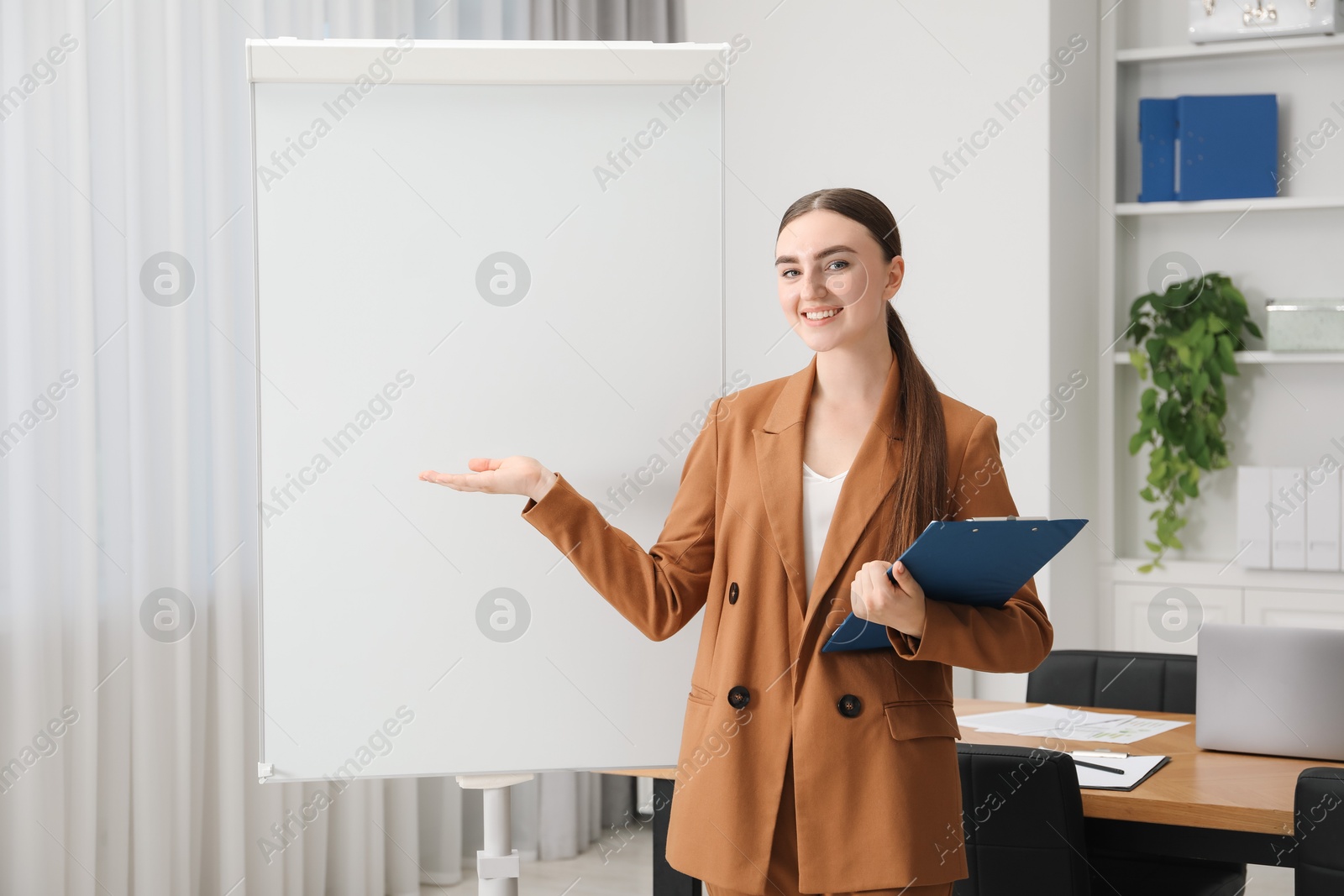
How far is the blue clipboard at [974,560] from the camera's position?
127 centimetres

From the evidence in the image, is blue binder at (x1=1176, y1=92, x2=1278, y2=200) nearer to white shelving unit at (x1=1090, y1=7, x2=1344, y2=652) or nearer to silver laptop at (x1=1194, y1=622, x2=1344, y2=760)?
white shelving unit at (x1=1090, y1=7, x2=1344, y2=652)

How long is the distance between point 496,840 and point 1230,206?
3.23 m

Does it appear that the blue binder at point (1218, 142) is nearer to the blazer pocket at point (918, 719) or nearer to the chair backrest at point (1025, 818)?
the chair backrest at point (1025, 818)

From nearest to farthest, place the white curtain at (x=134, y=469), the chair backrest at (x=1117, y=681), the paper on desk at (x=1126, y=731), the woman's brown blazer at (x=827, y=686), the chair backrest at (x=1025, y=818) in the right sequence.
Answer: the woman's brown blazer at (x=827, y=686) → the chair backrest at (x=1025, y=818) → the paper on desk at (x=1126, y=731) → the white curtain at (x=134, y=469) → the chair backrest at (x=1117, y=681)

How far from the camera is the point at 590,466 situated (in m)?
1.83

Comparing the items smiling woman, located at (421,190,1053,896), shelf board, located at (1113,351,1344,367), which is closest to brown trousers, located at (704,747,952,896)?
smiling woman, located at (421,190,1053,896)

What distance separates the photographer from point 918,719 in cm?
144

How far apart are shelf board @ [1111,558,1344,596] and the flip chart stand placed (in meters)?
2.83

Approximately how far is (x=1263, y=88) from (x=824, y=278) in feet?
10.7

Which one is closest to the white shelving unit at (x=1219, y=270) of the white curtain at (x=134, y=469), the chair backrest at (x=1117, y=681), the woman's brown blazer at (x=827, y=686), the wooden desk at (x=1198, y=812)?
the chair backrest at (x=1117, y=681)

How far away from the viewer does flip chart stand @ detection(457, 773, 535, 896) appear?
1.85 metres

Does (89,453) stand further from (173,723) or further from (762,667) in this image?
(762,667)

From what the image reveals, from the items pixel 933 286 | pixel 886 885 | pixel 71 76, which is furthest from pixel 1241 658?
pixel 71 76

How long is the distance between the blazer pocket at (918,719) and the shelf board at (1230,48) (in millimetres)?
3318
